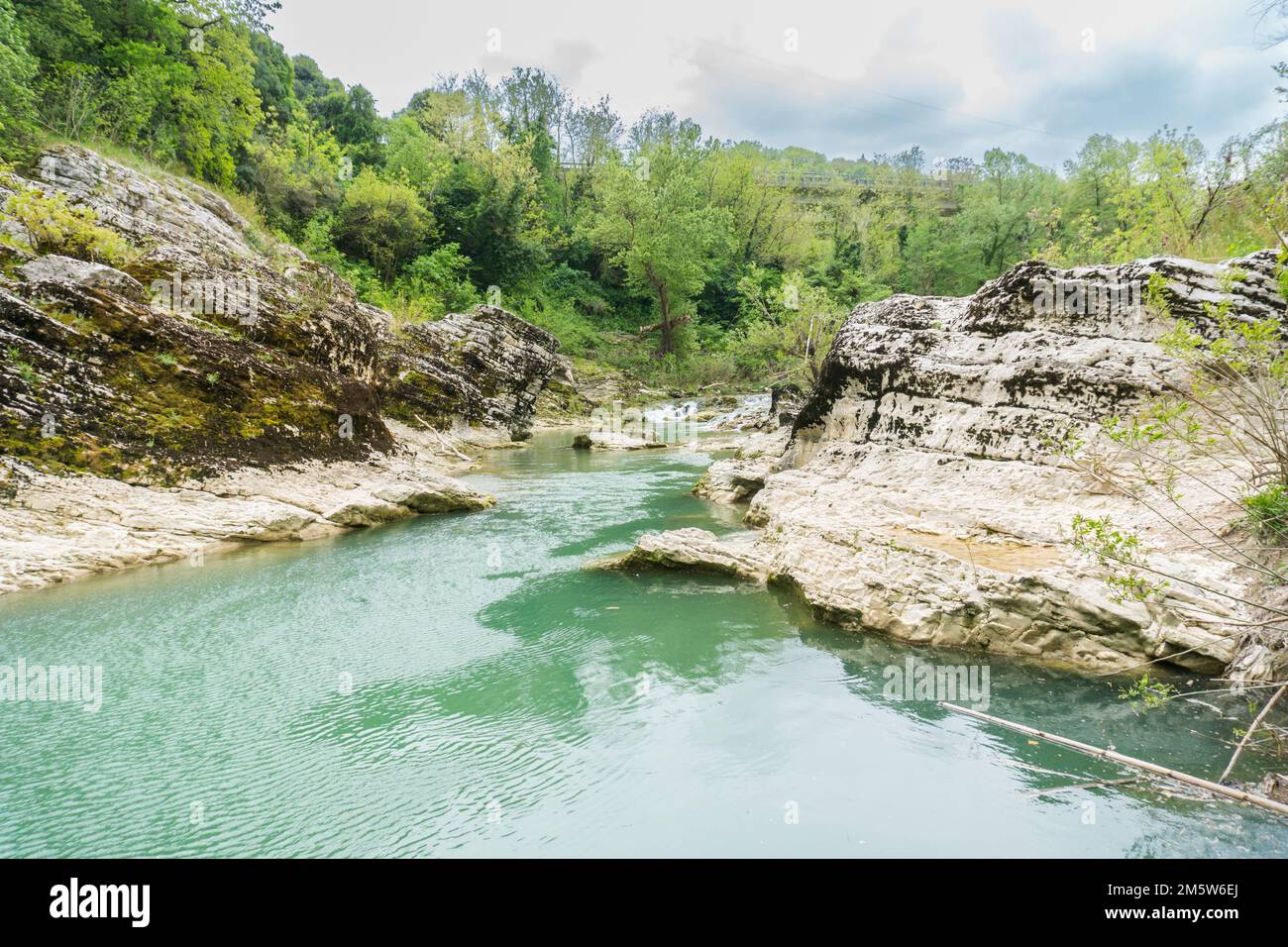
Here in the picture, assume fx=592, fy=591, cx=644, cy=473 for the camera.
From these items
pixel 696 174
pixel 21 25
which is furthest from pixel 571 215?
pixel 21 25

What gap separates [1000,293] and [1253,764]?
22.5 feet

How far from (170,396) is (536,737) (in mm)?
9352

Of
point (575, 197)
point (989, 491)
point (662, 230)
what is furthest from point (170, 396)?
point (575, 197)

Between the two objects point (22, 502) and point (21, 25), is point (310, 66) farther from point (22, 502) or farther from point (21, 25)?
point (22, 502)

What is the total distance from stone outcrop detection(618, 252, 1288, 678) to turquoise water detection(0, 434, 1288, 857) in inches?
15.3

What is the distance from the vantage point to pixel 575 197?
171ft

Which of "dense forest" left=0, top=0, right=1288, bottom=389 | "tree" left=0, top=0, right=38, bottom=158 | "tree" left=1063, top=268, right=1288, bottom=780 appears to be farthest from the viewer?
"dense forest" left=0, top=0, right=1288, bottom=389

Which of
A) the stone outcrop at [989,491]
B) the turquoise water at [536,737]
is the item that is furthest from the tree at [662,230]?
the turquoise water at [536,737]

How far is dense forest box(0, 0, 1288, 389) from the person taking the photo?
46.3ft

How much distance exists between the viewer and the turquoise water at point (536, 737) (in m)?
3.51

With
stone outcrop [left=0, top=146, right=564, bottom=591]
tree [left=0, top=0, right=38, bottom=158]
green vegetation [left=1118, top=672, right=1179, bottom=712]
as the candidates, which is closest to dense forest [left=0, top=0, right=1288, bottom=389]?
tree [left=0, top=0, right=38, bottom=158]

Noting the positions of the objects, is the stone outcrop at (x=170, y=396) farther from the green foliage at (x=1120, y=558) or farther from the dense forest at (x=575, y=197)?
the green foliage at (x=1120, y=558)

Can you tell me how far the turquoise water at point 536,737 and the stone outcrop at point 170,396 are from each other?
143cm

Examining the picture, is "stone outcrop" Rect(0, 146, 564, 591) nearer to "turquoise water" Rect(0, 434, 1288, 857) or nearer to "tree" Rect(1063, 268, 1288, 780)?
"turquoise water" Rect(0, 434, 1288, 857)
